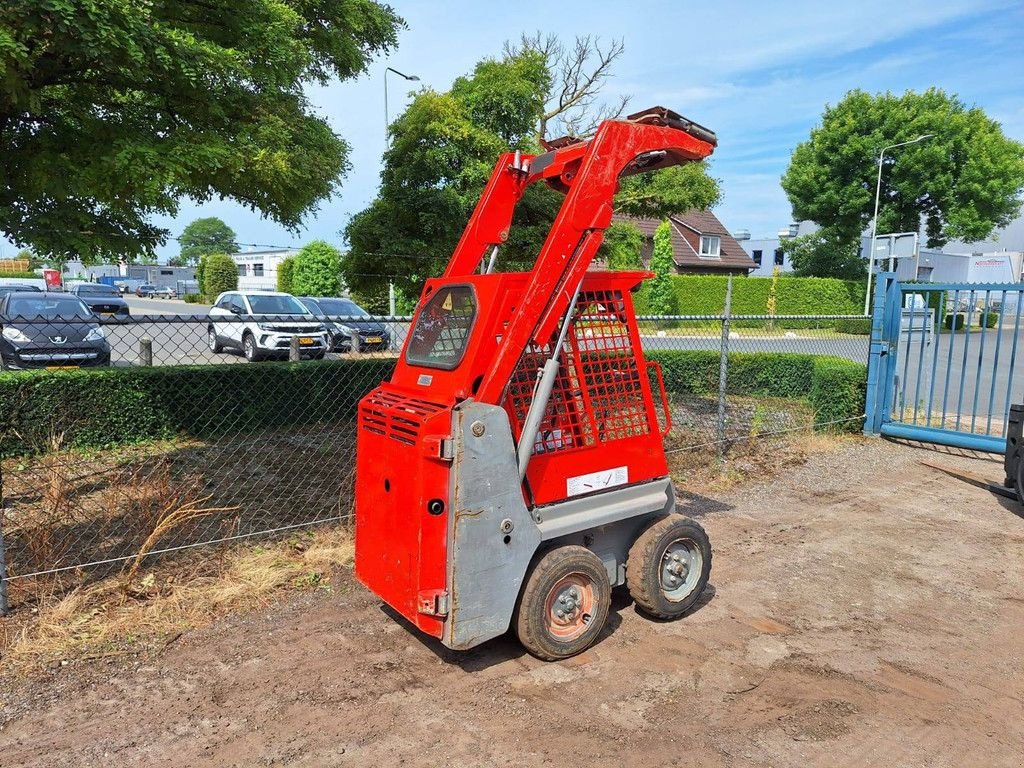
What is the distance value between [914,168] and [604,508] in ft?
111

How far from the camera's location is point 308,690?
327 cm

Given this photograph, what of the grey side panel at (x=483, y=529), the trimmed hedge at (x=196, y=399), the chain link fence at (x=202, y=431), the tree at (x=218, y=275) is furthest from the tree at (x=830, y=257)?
the grey side panel at (x=483, y=529)

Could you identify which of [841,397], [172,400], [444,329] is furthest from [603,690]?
[841,397]

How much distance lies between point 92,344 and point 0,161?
771cm

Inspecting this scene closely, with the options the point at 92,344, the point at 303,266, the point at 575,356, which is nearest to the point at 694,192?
the point at 575,356

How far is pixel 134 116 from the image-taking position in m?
4.05

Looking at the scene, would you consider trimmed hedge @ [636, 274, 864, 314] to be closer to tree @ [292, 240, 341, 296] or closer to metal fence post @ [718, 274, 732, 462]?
tree @ [292, 240, 341, 296]

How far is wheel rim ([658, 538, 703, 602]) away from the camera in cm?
397

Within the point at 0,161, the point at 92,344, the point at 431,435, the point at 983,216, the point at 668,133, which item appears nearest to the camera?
the point at 431,435

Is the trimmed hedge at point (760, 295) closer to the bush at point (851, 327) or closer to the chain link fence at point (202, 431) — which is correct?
the bush at point (851, 327)

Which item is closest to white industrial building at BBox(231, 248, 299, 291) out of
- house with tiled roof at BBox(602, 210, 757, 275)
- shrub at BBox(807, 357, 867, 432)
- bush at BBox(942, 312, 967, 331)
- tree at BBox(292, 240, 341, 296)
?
tree at BBox(292, 240, 341, 296)

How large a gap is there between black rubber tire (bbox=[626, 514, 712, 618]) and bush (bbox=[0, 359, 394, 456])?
5.46 m

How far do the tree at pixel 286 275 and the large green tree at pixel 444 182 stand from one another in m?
29.4

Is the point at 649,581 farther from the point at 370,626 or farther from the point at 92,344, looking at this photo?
the point at 92,344
